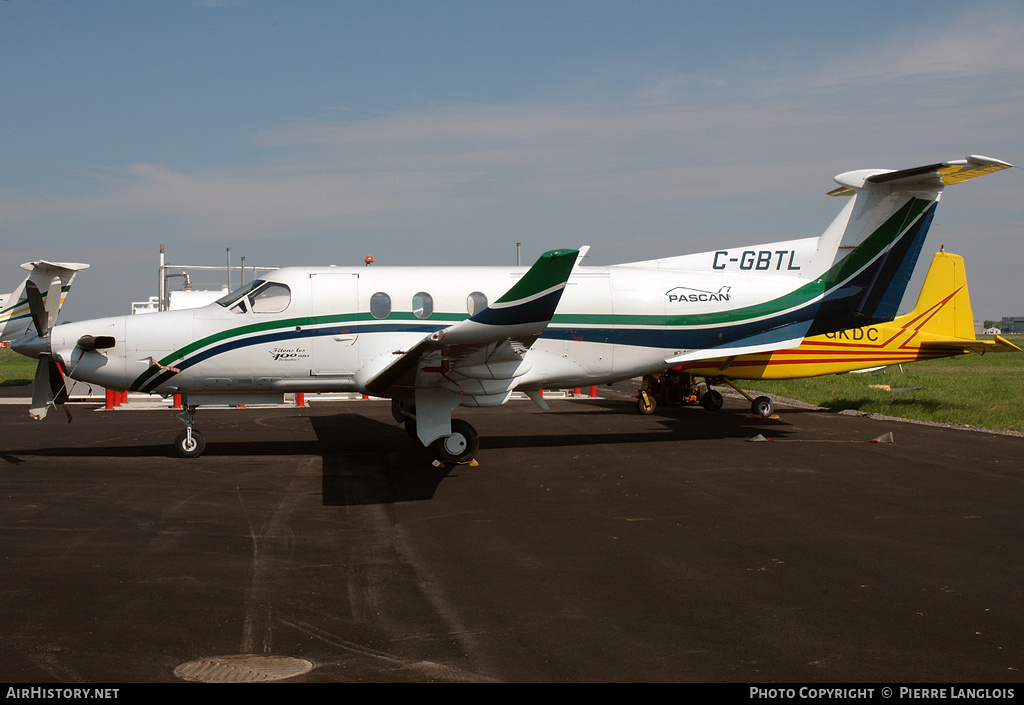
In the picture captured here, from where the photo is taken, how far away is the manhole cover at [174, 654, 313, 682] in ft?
14.8

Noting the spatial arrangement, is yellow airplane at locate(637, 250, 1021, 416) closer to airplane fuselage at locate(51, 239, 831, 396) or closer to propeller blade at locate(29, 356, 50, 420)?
airplane fuselage at locate(51, 239, 831, 396)

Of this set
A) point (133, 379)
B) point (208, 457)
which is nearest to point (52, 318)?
point (133, 379)

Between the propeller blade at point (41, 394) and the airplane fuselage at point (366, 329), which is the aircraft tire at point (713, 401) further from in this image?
the propeller blade at point (41, 394)

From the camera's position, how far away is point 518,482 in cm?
1080

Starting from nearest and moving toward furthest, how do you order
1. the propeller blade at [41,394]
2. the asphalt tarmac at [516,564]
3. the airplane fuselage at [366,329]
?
the asphalt tarmac at [516,564] < the propeller blade at [41,394] < the airplane fuselage at [366,329]

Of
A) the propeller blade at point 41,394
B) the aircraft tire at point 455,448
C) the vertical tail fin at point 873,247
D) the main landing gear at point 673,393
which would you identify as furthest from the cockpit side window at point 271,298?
the main landing gear at point 673,393

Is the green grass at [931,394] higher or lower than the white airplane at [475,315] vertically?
lower

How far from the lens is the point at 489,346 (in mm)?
10633

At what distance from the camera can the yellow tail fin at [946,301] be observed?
64.6 feet

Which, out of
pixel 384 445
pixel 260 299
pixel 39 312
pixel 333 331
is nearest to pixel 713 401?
Result: pixel 384 445

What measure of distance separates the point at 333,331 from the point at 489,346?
3.31m

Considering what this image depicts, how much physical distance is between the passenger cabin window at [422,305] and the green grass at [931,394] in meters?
12.0

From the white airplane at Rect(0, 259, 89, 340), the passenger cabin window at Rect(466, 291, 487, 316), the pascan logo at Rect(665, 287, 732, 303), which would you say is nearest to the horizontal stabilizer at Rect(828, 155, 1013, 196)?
the pascan logo at Rect(665, 287, 732, 303)

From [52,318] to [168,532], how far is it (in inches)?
249
